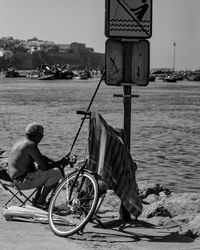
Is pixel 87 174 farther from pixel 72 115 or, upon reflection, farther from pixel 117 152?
pixel 72 115

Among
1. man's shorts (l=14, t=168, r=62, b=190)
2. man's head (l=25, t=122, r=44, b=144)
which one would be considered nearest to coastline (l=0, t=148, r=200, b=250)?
man's shorts (l=14, t=168, r=62, b=190)

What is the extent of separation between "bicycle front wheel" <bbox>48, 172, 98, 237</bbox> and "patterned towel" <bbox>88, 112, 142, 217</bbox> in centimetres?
17

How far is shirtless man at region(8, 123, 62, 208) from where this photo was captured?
7445 mm

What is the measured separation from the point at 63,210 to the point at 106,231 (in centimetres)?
53

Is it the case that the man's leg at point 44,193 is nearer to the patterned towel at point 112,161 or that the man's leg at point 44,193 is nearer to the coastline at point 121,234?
the coastline at point 121,234

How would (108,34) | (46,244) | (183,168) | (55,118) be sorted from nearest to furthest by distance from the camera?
1. (46,244)
2. (108,34)
3. (183,168)
4. (55,118)

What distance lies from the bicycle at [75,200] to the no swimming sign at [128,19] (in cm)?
101

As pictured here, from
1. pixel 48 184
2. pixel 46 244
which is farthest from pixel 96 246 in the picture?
pixel 48 184

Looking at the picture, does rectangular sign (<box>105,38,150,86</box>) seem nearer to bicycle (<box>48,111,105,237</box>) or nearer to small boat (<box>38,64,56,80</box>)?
bicycle (<box>48,111,105,237</box>)

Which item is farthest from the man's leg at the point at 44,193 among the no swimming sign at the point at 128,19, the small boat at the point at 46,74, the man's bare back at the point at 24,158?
the small boat at the point at 46,74

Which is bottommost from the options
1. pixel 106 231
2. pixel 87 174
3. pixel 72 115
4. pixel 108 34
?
pixel 72 115

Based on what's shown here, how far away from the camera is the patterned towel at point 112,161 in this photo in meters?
6.72

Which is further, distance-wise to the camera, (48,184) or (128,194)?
(48,184)

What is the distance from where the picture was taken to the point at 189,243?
6.34m
